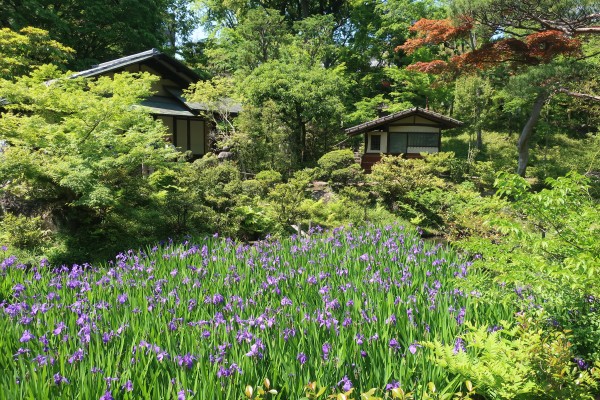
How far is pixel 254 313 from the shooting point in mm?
3139

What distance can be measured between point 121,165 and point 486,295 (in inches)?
233

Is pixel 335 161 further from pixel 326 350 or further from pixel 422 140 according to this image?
pixel 326 350

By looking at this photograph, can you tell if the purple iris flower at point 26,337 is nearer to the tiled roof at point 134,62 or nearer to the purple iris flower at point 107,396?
the purple iris flower at point 107,396

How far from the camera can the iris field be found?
2.23 meters

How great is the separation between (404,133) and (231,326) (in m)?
15.7

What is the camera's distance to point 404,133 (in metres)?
17.3

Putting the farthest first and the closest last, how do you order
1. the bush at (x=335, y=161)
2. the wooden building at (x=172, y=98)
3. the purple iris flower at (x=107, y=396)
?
the wooden building at (x=172, y=98)
the bush at (x=335, y=161)
the purple iris flower at (x=107, y=396)

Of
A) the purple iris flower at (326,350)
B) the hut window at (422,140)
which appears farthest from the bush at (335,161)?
the purple iris flower at (326,350)

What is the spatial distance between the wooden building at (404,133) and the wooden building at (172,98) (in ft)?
21.0

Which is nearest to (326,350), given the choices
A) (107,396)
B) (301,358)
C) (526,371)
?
(301,358)

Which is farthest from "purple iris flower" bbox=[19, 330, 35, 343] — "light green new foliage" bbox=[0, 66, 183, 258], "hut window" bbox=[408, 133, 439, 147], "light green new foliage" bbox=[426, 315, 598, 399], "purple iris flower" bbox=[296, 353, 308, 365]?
"hut window" bbox=[408, 133, 439, 147]

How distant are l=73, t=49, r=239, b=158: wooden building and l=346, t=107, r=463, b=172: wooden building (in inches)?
252

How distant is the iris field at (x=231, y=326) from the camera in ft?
7.31

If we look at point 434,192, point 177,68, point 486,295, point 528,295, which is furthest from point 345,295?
point 177,68
